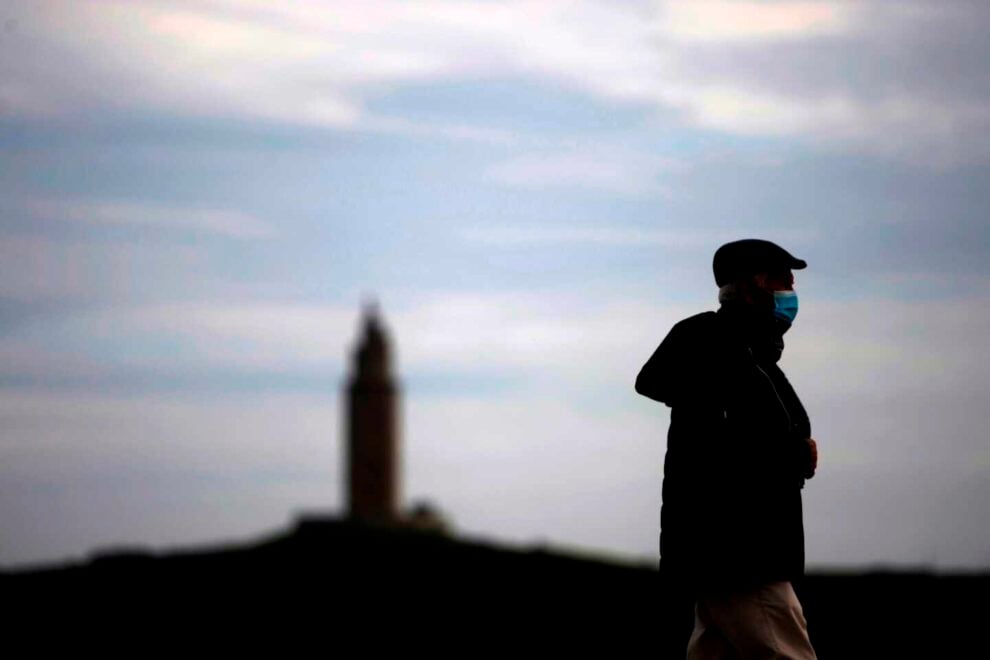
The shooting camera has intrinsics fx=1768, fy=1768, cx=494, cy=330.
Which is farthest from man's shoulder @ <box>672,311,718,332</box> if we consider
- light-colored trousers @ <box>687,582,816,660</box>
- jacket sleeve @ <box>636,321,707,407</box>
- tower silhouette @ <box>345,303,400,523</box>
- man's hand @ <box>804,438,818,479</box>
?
tower silhouette @ <box>345,303,400,523</box>

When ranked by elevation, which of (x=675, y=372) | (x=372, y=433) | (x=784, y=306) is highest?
(x=784, y=306)

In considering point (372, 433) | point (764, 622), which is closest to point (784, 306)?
point (764, 622)

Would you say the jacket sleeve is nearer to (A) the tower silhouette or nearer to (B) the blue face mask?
(B) the blue face mask

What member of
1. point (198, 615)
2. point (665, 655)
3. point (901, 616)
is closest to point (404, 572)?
point (198, 615)

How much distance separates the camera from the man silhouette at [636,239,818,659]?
6516 mm

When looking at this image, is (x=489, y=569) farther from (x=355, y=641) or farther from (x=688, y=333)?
(x=688, y=333)

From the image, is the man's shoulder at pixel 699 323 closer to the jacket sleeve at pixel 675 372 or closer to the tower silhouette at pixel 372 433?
the jacket sleeve at pixel 675 372

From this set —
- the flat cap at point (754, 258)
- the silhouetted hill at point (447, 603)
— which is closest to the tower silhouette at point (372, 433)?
the silhouetted hill at point (447, 603)

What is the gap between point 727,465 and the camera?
257 inches

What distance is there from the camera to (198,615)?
13602mm

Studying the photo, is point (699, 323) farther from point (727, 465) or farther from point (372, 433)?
point (372, 433)

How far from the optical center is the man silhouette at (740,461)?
652cm

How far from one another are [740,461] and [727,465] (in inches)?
2.0

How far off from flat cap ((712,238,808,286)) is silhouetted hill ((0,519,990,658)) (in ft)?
15.4
